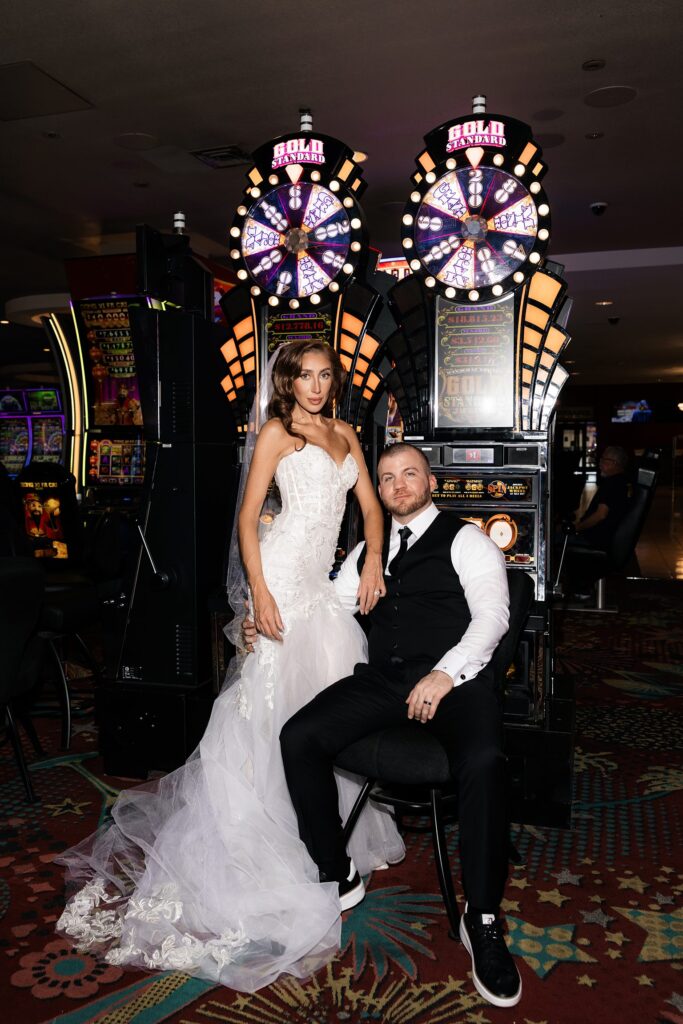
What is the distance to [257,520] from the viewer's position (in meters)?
2.41

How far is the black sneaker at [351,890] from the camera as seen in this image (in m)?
2.21

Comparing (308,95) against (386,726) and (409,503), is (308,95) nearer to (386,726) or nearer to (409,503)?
(409,503)

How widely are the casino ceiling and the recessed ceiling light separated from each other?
12 mm

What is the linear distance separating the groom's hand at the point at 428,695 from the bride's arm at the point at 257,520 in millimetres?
455

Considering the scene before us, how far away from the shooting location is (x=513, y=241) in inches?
116

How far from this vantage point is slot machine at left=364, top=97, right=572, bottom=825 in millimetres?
2910

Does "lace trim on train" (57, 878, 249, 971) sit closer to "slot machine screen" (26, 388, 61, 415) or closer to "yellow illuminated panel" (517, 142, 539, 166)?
"yellow illuminated panel" (517, 142, 539, 166)

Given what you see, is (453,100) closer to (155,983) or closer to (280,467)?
(280,467)

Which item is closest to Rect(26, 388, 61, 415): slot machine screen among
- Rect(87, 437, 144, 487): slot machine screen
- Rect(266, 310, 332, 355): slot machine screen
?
Rect(87, 437, 144, 487): slot machine screen

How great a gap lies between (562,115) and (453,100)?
0.69 metres

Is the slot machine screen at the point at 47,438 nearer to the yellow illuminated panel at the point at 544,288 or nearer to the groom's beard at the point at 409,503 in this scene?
the yellow illuminated panel at the point at 544,288

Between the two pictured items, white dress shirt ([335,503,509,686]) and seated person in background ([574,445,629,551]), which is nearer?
white dress shirt ([335,503,509,686])

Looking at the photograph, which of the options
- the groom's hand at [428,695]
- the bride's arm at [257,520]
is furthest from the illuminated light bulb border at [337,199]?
the groom's hand at [428,695]

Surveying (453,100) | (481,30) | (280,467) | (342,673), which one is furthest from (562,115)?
(342,673)
